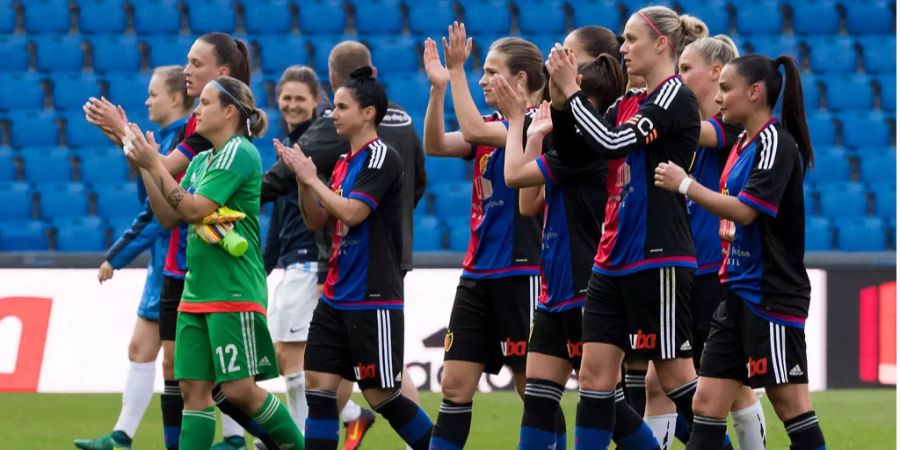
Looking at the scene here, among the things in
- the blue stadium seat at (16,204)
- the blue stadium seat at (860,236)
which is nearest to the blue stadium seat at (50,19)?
the blue stadium seat at (16,204)

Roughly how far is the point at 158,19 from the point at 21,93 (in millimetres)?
1641

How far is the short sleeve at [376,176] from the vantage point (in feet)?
19.2

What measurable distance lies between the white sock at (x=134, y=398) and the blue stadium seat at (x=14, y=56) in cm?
890

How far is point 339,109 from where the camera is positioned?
19.7 ft

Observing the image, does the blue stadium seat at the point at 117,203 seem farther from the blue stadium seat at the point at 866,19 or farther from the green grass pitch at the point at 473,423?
the blue stadium seat at the point at 866,19

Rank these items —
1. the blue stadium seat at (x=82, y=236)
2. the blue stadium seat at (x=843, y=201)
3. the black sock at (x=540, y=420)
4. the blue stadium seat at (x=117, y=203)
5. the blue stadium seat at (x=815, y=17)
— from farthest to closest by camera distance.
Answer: the blue stadium seat at (x=815, y=17)
the blue stadium seat at (x=843, y=201)
the blue stadium seat at (x=117, y=203)
the blue stadium seat at (x=82, y=236)
the black sock at (x=540, y=420)

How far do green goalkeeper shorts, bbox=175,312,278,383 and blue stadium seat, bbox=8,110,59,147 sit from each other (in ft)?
29.8

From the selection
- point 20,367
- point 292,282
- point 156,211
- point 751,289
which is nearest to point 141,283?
point 20,367

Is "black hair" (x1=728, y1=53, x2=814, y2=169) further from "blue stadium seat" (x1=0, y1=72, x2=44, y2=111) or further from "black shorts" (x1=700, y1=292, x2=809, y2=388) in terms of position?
"blue stadium seat" (x1=0, y1=72, x2=44, y2=111)

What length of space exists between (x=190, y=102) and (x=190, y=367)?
1.60 meters

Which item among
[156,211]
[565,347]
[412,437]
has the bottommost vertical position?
[412,437]

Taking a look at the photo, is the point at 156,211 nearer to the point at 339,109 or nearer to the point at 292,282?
the point at 339,109

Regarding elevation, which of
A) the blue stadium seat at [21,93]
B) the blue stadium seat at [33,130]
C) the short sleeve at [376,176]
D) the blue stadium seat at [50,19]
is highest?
the blue stadium seat at [50,19]

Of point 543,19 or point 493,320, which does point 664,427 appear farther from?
point 543,19
